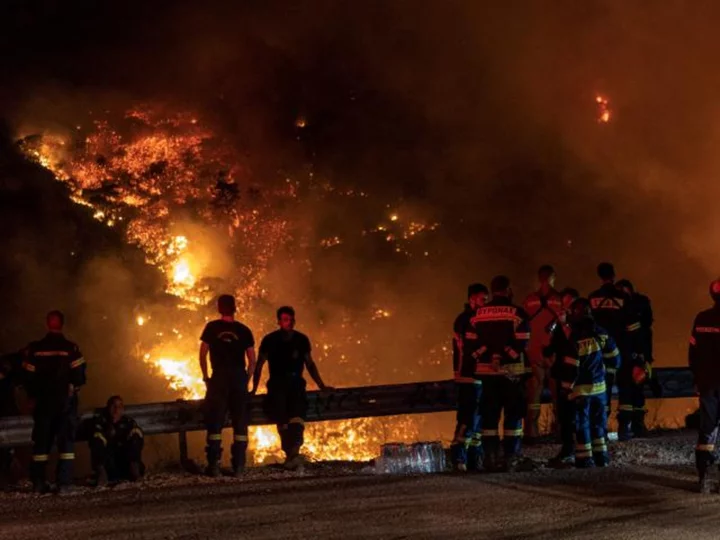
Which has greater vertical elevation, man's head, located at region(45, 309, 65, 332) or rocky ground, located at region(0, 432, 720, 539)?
man's head, located at region(45, 309, 65, 332)

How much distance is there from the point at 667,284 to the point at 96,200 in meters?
11.5

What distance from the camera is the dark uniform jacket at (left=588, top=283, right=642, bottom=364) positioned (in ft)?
38.0

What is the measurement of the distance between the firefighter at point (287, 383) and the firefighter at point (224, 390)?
0.39m

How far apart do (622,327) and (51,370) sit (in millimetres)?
6178

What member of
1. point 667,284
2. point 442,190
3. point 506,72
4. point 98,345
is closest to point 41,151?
point 98,345

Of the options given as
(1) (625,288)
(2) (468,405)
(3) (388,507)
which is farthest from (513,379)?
(1) (625,288)

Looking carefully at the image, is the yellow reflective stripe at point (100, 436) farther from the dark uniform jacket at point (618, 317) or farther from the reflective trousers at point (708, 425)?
the reflective trousers at point (708, 425)

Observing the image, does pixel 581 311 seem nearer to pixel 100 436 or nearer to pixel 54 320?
pixel 100 436

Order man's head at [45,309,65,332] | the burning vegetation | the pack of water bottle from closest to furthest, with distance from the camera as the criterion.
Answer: man's head at [45,309,65,332] < the pack of water bottle < the burning vegetation

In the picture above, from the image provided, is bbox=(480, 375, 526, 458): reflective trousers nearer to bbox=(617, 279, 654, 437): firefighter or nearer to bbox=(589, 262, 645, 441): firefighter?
Answer: bbox=(589, 262, 645, 441): firefighter

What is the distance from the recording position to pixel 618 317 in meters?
11.6

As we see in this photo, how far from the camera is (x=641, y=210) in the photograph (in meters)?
20.8

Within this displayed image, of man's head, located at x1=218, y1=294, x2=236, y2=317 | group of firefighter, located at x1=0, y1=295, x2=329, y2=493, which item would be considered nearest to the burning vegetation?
group of firefighter, located at x1=0, y1=295, x2=329, y2=493

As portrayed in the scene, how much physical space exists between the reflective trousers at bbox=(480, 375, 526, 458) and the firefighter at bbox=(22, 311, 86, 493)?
3.95m
